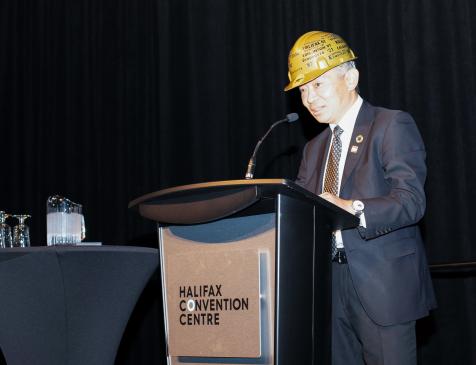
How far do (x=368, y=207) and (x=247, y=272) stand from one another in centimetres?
47

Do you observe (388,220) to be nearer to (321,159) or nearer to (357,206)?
(357,206)

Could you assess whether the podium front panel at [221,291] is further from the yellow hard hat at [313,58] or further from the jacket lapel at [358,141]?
the yellow hard hat at [313,58]

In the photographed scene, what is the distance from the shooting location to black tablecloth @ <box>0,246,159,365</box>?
2031 millimetres

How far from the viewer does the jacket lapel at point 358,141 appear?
2321mm

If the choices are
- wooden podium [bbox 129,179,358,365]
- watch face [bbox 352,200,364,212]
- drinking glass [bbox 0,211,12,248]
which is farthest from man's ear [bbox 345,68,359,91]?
drinking glass [bbox 0,211,12,248]

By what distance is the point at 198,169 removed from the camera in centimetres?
446

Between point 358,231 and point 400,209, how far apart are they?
0.14 m

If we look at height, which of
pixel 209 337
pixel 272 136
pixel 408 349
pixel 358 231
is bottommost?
pixel 408 349

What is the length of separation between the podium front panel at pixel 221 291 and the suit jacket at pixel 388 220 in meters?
0.42

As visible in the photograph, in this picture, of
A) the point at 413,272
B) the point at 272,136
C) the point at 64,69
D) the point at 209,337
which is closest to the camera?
the point at 209,337

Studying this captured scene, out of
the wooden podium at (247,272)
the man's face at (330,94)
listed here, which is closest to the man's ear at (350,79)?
the man's face at (330,94)

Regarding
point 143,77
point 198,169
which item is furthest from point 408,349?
point 143,77

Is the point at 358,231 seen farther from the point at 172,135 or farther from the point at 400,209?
the point at 172,135

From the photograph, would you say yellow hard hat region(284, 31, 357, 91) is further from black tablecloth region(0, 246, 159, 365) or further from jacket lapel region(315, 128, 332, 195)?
black tablecloth region(0, 246, 159, 365)
